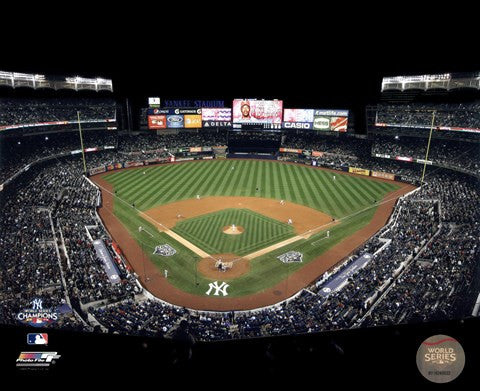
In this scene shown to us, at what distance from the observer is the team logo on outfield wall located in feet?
71.8

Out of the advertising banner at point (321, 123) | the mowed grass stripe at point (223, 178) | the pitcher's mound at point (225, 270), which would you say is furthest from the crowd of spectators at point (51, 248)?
the advertising banner at point (321, 123)

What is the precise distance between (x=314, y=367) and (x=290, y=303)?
15.3 m

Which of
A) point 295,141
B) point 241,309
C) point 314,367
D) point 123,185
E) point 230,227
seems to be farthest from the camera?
point 295,141

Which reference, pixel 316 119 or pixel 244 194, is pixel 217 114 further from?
pixel 244 194

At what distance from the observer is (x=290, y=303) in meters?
20.5

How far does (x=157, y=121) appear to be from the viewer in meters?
65.4

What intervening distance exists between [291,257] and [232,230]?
7.15m

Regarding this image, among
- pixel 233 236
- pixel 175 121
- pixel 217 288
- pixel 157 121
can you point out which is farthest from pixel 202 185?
pixel 217 288

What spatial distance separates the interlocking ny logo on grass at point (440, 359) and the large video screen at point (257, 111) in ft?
202

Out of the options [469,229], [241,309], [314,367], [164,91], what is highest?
[164,91]

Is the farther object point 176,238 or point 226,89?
point 226,89

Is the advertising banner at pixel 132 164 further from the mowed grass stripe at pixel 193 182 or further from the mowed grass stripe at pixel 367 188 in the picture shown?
the mowed grass stripe at pixel 367 188

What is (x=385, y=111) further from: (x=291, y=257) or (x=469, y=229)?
(x=291, y=257)

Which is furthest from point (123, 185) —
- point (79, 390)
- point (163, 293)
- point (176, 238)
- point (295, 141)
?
point (79, 390)
